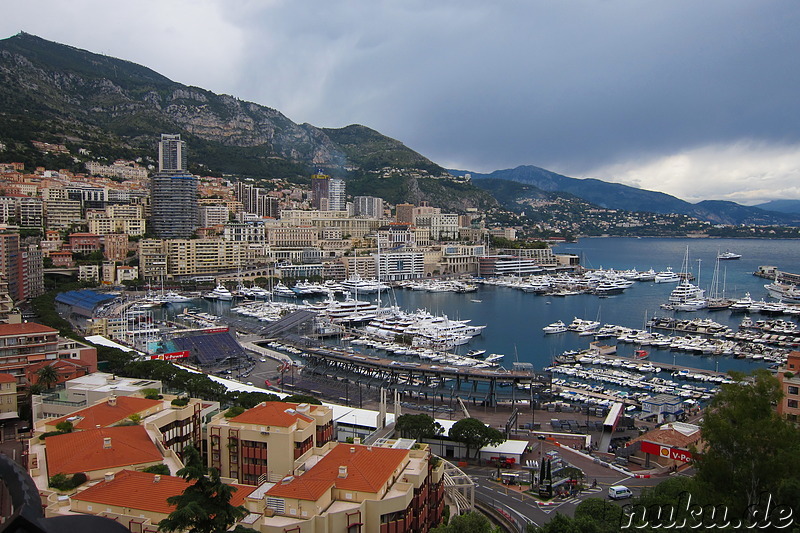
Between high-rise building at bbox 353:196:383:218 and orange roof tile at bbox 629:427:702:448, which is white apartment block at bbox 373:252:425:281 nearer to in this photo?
high-rise building at bbox 353:196:383:218

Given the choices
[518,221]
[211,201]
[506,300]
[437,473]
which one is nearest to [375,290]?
[506,300]

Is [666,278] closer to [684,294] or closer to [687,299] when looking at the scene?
[684,294]

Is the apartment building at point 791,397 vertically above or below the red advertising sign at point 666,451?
above

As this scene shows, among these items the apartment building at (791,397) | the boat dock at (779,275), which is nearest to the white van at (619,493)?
the apartment building at (791,397)

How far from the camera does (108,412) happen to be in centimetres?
1148

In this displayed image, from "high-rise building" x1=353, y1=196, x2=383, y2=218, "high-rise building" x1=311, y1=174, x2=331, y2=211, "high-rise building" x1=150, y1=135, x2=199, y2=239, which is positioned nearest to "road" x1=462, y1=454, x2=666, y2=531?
"high-rise building" x1=150, y1=135, x2=199, y2=239

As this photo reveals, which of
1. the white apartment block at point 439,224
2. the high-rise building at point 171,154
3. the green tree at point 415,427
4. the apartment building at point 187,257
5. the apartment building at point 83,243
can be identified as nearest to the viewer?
the green tree at point 415,427

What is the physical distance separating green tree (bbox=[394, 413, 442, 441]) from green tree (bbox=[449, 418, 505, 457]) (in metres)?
0.53

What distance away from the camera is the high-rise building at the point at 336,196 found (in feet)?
308

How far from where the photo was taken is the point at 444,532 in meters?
Result: 8.16

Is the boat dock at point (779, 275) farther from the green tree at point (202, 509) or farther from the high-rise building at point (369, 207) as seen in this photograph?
the green tree at point (202, 509)

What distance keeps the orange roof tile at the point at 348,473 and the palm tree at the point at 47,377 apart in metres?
9.51

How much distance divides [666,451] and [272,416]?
9199 millimetres

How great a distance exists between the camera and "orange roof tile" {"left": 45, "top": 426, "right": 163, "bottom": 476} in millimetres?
8953
